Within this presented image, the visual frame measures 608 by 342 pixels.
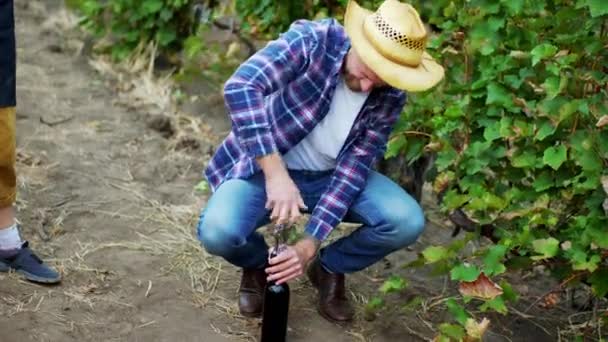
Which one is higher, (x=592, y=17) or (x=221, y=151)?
(x=592, y=17)

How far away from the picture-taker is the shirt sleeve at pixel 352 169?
138 inches

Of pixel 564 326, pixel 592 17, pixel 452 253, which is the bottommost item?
pixel 564 326

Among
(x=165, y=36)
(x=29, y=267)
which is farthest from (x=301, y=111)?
(x=165, y=36)

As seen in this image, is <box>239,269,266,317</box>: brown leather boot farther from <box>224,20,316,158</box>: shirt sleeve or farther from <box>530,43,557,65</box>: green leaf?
<box>530,43,557,65</box>: green leaf

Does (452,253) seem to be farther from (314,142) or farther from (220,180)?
(220,180)

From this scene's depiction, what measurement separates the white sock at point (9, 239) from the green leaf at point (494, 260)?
1.83 meters

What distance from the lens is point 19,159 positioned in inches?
192

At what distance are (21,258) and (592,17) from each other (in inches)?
92.6

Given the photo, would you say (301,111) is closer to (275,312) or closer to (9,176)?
(275,312)

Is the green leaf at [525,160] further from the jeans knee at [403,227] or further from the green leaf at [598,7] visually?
the green leaf at [598,7]

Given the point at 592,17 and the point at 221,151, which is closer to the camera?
the point at 592,17

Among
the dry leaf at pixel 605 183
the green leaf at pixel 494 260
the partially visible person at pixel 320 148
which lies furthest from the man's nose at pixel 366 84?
the dry leaf at pixel 605 183

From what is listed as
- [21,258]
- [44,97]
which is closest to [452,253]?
[21,258]

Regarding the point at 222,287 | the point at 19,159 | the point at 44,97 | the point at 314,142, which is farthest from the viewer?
the point at 44,97
